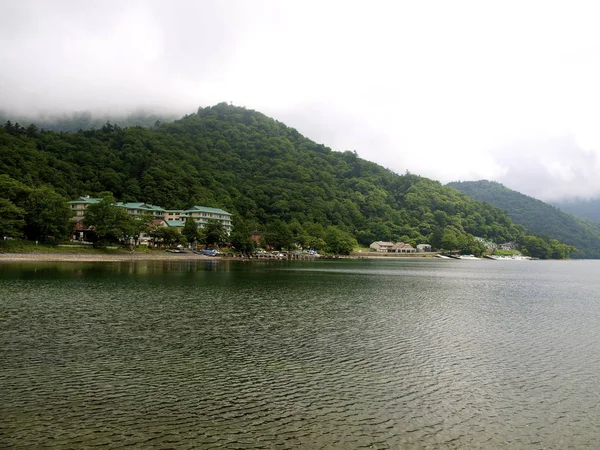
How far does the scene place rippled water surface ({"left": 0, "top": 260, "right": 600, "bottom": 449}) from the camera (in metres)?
9.77

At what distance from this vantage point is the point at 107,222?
78.3 metres

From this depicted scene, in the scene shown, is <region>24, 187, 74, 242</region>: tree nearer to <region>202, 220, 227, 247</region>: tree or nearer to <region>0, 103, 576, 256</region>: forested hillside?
<region>0, 103, 576, 256</region>: forested hillside

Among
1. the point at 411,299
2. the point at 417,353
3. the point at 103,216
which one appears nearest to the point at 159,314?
the point at 417,353

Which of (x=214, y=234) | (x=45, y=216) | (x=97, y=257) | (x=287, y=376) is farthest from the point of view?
(x=214, y=234)

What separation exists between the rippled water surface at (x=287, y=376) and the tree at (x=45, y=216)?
154ft

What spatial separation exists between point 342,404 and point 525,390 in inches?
249

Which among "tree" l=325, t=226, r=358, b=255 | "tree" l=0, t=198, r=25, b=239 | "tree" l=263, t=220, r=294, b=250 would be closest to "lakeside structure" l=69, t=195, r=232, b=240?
"tree" l=263, t=220, r=294, b=250

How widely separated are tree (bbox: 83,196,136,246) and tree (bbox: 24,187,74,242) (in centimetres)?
479

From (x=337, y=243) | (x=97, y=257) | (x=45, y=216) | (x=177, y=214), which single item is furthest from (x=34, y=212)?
(x=337, y=243)

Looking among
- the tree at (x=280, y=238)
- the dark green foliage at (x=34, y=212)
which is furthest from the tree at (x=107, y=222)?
the tree at (x=280, y=238)

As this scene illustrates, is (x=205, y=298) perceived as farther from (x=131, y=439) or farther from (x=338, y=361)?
(x=131, y=439)

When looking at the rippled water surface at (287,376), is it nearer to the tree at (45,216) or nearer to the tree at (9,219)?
the tree at (9,219)

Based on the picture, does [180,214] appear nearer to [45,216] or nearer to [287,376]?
[45,216]

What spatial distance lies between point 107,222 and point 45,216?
444 inches
